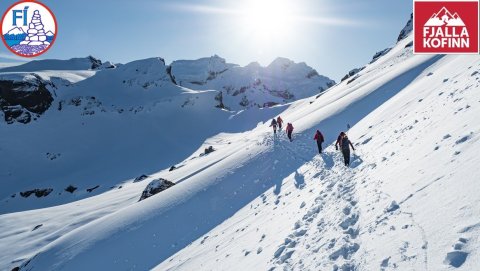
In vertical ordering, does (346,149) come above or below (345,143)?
below

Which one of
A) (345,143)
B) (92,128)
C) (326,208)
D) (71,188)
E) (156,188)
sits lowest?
(71,188)

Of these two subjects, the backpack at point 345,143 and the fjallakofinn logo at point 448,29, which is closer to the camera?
the backpack at point 345,143

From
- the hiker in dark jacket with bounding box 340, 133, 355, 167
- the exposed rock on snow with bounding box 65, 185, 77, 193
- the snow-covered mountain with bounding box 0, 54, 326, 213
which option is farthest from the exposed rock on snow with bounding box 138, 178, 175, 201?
the exposed rock on snow with bounding box 65, 185, 77, 193

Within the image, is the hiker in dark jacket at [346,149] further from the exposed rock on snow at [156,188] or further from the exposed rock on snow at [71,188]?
the exposed rock on snow at [71,188]

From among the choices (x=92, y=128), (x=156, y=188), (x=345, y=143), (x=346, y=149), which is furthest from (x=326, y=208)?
(x=92, y=128)

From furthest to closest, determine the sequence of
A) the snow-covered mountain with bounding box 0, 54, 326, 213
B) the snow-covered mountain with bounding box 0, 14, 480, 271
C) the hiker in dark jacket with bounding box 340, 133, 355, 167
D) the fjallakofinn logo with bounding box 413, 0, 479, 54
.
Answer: the snow-covered mountain with bounding box 0, 54, 326, 213 → the fjallakofinn logo with bounding box 413, 0, 479, 54 → the hiker in dark jacket with bounding box 340, 133, 355, 167 → the snow-covered mountain with bounding box 0, 14, 480, 271

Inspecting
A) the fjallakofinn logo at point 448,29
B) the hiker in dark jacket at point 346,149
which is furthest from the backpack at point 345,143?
the fjallakofinn logo at point 448,29

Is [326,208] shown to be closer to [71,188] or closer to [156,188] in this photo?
[156,188]

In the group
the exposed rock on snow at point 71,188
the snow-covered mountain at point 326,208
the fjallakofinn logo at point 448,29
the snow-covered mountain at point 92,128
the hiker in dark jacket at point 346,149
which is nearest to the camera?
the snow-covered mountain at point 326,208

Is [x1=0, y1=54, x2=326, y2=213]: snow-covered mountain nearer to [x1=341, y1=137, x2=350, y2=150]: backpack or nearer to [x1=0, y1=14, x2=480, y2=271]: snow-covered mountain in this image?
[x1=0, y1=14, x2=480, y2=271]: snow-covered mountain

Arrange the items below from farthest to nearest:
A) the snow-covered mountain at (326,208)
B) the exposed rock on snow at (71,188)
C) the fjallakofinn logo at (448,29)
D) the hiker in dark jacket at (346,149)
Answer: the exposed rock on snow at (71,188)
the fjallakofinn logo at (448,29)
the hiker in dark jacket at (346,149)
the snow-covered mountain at (326,208)

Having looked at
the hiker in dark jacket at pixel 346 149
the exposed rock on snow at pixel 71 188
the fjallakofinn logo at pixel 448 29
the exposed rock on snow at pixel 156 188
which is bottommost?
the exposed rock on snow at pixel 71 188

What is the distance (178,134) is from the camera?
75.8 meters

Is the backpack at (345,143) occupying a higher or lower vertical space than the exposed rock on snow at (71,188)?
higher
